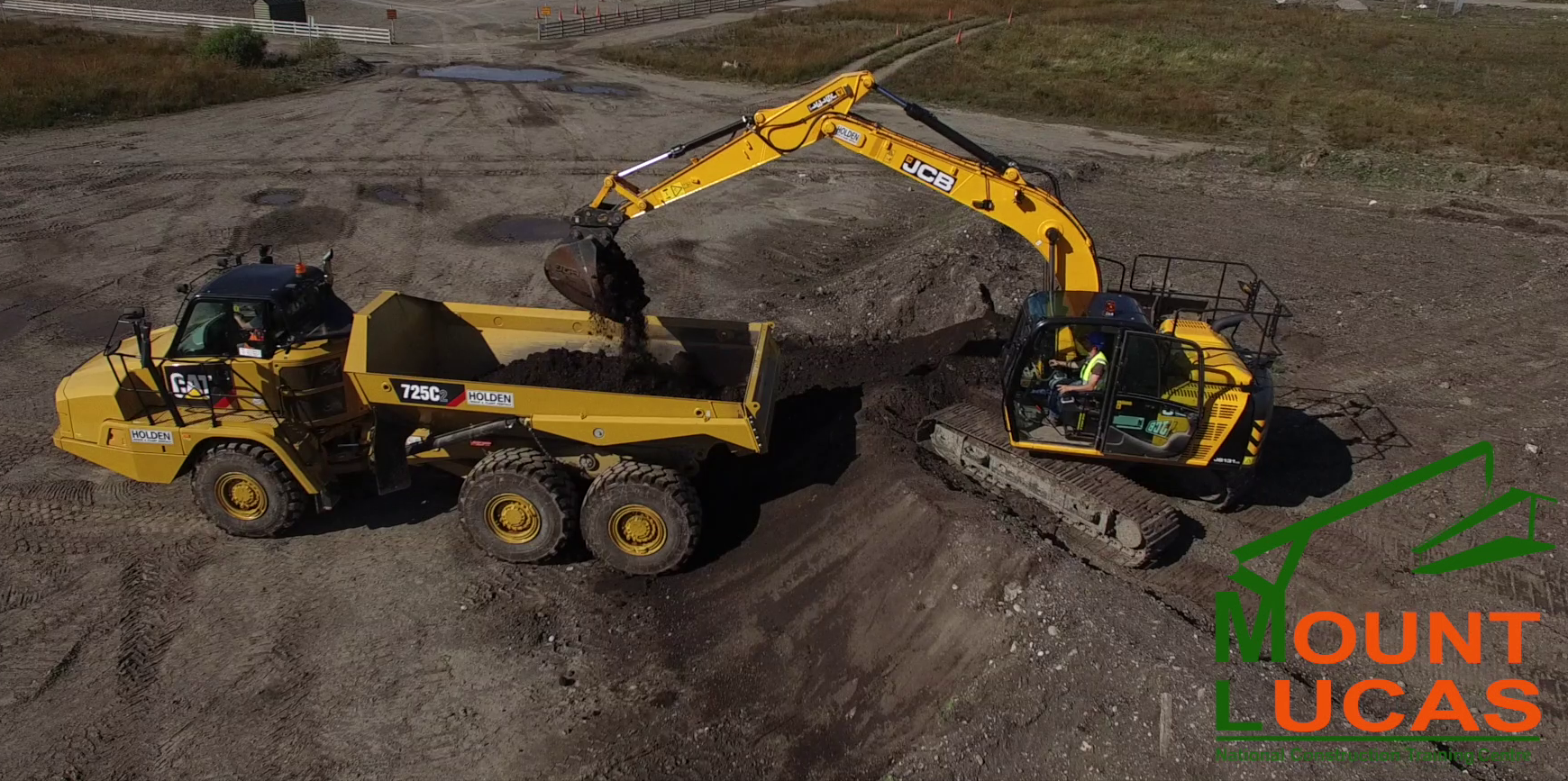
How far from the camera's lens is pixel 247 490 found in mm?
8453

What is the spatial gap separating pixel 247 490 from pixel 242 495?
8 cm

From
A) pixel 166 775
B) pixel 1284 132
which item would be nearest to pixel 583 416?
pixel 166 775

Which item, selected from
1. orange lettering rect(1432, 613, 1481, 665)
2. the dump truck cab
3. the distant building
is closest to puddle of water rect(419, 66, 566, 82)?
the distant building

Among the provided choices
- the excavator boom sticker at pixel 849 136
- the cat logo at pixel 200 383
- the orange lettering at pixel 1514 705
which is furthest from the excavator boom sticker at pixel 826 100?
the orange lettering at pixel 1514 705

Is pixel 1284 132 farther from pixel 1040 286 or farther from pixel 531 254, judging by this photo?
pixel 531 254

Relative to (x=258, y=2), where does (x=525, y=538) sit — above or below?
below

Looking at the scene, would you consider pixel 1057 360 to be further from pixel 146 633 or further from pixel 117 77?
pixel 117 77

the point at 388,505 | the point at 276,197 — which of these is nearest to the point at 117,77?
the point at 276,197

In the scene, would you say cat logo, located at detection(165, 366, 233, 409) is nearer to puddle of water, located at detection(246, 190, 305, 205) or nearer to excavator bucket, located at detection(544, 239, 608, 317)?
excavator bucket, located at detection(544, 239, 608, 317)

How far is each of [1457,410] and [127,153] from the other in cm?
2538

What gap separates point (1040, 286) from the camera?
13.4 meters

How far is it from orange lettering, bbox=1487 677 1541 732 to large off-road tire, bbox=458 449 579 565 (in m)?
7.21

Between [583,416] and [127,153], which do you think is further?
[127,153]

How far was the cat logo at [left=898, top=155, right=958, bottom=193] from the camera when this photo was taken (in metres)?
8.83
